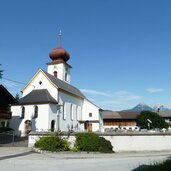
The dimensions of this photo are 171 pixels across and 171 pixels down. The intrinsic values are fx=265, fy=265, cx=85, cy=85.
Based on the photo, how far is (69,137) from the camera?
76.7 ft

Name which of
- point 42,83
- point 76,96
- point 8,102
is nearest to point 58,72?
point 76,96

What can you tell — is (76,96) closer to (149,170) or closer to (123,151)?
(123,151)

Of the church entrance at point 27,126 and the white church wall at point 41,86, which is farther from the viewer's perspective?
the white church wall at point 41,86

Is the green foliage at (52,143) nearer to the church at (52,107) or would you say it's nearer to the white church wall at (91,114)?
the church at (52,107)

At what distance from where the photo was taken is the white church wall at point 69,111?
43.3 metres

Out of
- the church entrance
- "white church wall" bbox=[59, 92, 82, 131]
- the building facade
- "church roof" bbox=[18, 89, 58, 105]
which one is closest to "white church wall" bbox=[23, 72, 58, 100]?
"church roof" bbox=[18, 89, 58, 105]

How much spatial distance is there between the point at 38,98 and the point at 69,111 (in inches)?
305

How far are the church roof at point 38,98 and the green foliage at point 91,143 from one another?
1747cm

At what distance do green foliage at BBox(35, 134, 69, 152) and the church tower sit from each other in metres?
31.4

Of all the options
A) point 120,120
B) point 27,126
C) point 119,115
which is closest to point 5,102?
point 27,126

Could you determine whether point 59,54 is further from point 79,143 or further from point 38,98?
point 79,143

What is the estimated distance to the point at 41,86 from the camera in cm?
4338

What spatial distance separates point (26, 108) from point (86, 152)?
21480 mm

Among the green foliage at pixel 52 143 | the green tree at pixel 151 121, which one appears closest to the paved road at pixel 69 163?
the green foliage at pixel 52 143
